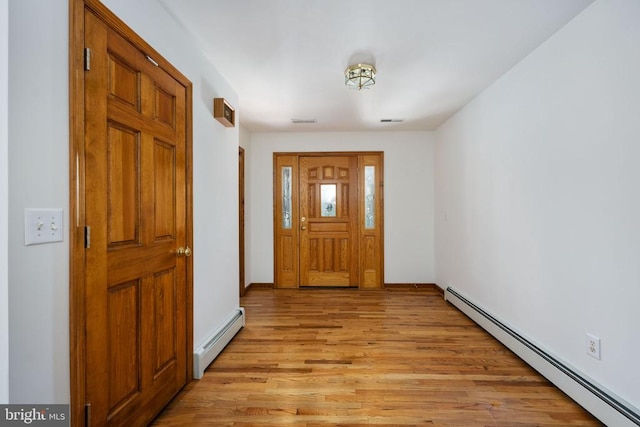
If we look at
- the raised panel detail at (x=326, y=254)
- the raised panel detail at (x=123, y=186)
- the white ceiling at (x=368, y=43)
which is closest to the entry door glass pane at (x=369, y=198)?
the raised panel detail at (x=326, y=254)

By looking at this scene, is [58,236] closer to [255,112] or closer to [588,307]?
[588,307]

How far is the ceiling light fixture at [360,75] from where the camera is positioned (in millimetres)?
2569

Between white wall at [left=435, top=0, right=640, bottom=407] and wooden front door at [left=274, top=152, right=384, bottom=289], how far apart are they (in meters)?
1.79

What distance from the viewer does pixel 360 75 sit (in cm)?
260

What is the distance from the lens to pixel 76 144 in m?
1.23

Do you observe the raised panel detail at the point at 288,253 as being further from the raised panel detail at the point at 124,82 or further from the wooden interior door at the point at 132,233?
the raised panel detail at the point at 124,82

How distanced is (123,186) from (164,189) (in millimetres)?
356

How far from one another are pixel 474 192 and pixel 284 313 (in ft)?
8.14

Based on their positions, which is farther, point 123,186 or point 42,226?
point 123,186

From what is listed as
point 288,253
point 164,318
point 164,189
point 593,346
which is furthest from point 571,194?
point 288,253

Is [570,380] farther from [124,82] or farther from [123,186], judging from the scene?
[124,82]

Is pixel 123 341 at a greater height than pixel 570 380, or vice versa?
pixel 123 341

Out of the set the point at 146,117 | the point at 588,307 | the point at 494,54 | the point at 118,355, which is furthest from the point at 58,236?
the point at 494,54
